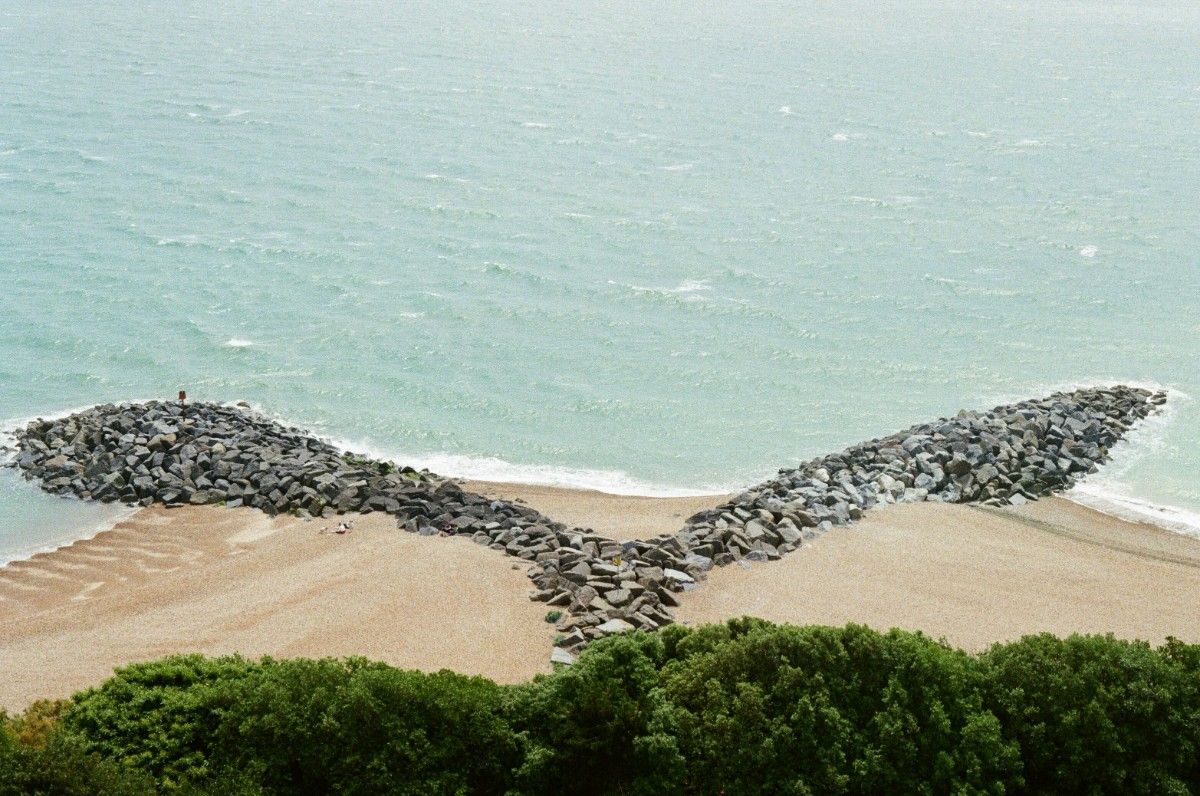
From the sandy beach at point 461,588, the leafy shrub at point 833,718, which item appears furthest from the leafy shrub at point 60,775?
the sandy beach at point 461,588

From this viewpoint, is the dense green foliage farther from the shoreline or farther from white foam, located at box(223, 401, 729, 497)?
white foam, located at box(223, 401, 729, 497)

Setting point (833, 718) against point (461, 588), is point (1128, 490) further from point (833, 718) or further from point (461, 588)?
point (833, 718)

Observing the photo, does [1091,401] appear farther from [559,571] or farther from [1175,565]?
[559,571]

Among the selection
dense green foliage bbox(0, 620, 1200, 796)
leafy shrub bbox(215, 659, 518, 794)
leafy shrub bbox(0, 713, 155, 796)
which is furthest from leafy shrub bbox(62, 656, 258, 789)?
leafy shrub bbox(0, 713, 155, 796)

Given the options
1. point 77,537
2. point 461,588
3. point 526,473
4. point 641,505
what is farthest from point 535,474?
point 77,537

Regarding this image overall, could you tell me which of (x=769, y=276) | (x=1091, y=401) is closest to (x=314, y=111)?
(x=769, y=276)

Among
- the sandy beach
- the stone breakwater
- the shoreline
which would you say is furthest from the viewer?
the shoreline
